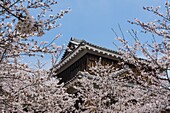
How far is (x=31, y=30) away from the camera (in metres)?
3.12

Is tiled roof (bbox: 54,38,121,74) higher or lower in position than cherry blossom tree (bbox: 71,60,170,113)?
higher

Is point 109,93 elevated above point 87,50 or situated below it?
below

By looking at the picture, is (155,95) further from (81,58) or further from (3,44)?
(81,58)

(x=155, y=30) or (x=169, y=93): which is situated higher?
(x=155, y=30)

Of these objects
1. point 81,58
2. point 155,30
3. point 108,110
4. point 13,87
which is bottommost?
point 108,110

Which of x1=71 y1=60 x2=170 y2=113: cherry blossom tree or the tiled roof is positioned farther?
the tiled roof

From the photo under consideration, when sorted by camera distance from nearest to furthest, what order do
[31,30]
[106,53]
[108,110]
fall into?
[31,30]
[108,110]
[106,53]

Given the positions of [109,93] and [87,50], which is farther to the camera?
[87,50]

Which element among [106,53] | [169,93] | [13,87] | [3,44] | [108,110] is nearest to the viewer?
[3,44]

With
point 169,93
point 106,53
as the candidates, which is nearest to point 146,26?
point 169,93

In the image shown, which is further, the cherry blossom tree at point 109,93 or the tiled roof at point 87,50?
the tiled roof at point 87,50

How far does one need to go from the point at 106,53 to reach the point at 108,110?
4819 millimetres

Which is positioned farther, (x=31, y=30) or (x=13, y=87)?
(x=13, y=87)

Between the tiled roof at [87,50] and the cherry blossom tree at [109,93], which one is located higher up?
the tiled roof at [87,50]
